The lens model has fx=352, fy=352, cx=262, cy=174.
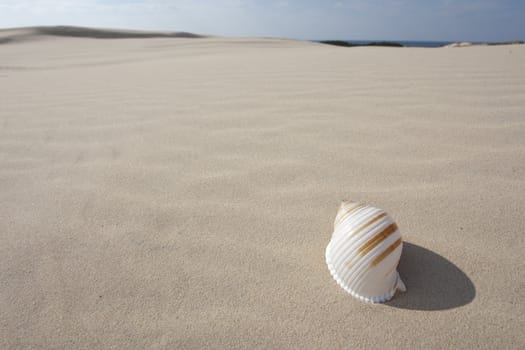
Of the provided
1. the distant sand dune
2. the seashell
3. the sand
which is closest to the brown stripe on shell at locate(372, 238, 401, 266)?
the seashell

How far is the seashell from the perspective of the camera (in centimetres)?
94

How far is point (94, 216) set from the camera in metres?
A: 1.42

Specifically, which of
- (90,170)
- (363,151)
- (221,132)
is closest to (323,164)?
(363,151)

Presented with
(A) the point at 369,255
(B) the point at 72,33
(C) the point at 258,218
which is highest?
(B) the point at 72,33

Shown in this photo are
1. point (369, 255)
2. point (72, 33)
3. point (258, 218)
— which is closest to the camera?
point (369, 255)

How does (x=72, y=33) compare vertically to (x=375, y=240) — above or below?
above

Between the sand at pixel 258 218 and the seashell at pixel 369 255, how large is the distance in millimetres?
44

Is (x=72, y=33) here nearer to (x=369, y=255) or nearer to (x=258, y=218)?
(x=258, y=218)

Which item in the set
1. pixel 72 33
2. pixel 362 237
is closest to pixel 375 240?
pixel 362 237

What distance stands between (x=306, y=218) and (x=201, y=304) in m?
0.52

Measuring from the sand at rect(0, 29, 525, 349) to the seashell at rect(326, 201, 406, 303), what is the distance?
0.04m

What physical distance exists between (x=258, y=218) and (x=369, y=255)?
1.72 feet

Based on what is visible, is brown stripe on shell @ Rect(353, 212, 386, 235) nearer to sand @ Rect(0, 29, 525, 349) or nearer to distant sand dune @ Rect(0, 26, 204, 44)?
sand @ Rect(0, 29, 525, 349)

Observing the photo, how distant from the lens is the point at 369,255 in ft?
3.08
